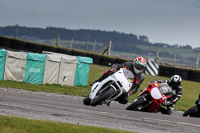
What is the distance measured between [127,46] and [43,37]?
3529 centimetres

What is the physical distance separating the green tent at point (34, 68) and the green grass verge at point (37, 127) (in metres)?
11.9

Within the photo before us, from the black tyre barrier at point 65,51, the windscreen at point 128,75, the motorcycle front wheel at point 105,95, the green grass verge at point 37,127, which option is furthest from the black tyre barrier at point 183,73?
the green grass verge at point 37,127

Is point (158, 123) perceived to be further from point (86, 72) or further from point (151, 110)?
point (86, 72)

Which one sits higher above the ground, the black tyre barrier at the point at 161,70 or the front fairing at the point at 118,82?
the front fairing at the point at 118,82

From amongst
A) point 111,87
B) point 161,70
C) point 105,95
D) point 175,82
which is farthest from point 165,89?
point 161,70

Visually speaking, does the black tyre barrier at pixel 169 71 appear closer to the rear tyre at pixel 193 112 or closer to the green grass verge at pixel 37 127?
the rear tyre at pixel 193 112

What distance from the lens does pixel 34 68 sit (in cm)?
1953

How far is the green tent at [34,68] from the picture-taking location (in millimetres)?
19328

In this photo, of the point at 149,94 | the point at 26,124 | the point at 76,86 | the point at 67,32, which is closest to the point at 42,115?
the point at 26,124

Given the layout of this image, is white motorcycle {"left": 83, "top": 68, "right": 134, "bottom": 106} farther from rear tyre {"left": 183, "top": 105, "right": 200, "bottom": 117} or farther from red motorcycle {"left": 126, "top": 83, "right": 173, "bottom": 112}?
rear tyre {"left": 183, "top": 105, "right": 200, "bottom": 117}

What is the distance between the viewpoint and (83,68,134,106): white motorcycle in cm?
1018

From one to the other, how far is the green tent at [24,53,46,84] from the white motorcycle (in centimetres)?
927

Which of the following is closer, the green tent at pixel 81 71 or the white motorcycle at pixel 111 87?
the white motorcycle at pixel 111 87

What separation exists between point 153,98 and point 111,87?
5.41ft
